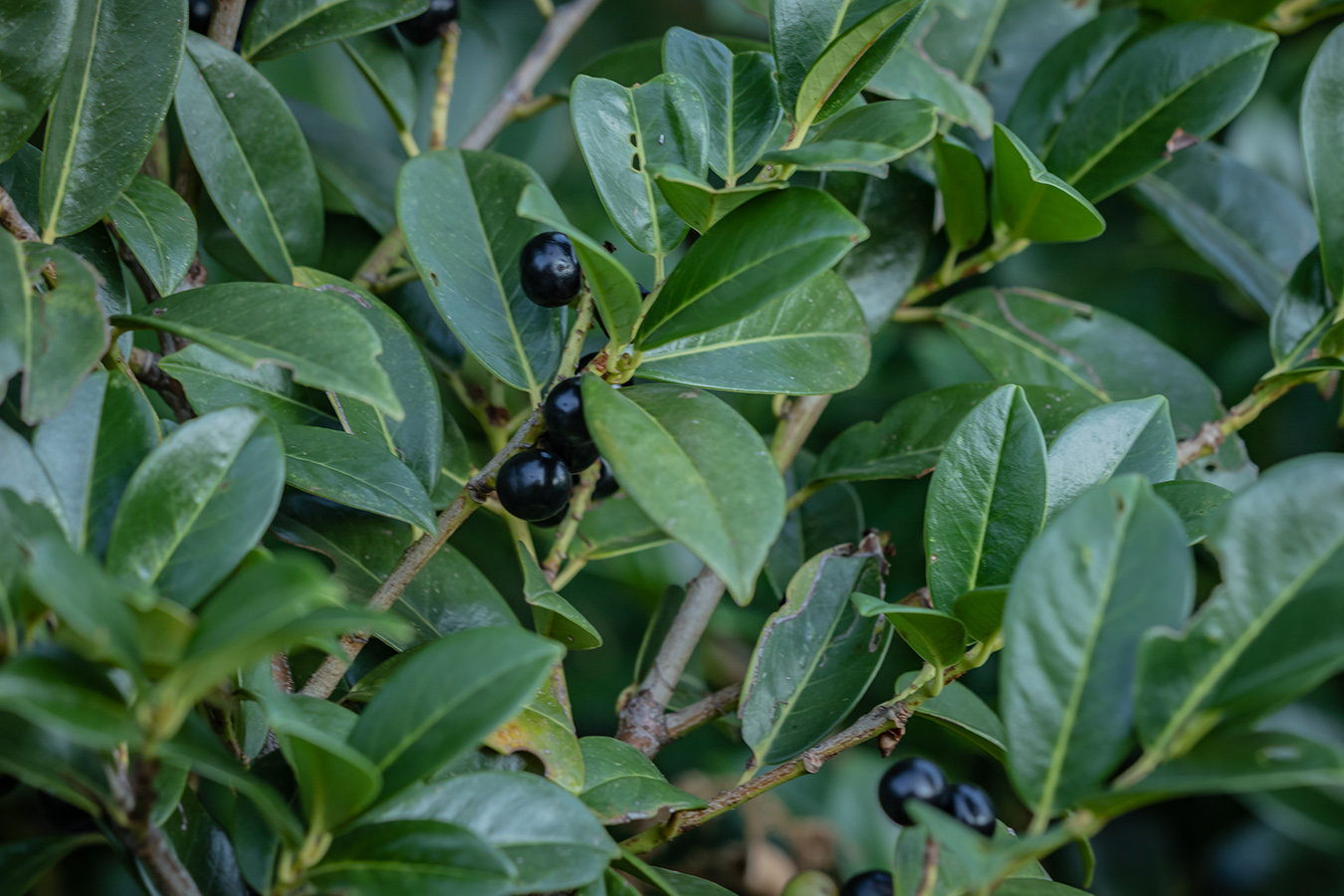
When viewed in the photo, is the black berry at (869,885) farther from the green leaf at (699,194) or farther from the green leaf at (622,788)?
the green leaf at (699,194)

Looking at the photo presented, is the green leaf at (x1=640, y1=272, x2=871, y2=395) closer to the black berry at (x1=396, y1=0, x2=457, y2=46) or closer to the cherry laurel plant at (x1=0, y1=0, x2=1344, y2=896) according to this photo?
the cherry laurel plant at (x1=0, y1=0, x2=1344, y2=896)

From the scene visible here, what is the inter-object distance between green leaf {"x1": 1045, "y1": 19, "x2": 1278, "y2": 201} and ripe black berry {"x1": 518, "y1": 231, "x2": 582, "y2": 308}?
0.56m

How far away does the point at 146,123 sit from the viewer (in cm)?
66

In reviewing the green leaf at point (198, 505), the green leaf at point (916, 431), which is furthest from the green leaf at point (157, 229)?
the green leaf at point (916, 431)

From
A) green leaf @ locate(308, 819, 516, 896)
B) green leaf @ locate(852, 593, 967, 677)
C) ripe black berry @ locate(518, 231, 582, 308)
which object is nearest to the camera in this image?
green leaf @ locate(308, 819, 516, 896)

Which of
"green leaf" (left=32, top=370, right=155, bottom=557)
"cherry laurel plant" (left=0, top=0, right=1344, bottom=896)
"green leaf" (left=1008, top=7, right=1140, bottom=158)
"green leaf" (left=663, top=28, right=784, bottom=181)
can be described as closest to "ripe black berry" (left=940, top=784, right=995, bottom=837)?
"cherry laurel plant" (left=0, top=0, right=1344, bottom=896)

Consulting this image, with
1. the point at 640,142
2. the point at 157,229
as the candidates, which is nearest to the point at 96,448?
the point at 157,229

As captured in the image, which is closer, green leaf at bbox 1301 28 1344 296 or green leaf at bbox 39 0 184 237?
green leaf at bbox 39 0 184 237

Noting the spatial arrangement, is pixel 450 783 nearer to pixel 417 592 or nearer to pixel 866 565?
→ pixel 417 592

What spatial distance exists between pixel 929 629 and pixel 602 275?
0.95 ft

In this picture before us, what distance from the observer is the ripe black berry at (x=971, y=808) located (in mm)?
668

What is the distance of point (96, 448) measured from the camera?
0.53 meters

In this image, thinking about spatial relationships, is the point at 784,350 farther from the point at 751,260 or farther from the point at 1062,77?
the point at 1062,77

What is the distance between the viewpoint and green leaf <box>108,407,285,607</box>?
19.6 inches
